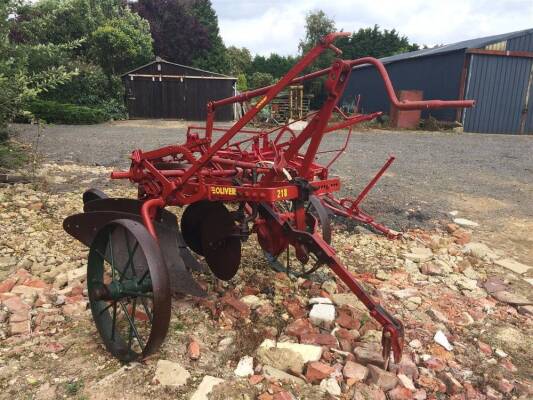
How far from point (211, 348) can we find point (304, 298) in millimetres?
978

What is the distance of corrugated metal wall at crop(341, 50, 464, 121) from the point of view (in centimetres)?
1792

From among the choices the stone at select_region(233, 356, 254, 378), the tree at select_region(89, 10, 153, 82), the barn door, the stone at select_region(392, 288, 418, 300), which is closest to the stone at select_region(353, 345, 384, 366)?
the stone at select_region(233, 356, 254, 378)

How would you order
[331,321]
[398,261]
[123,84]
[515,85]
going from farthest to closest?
[123,84] < [515,85] < [398,261] < [331,321]

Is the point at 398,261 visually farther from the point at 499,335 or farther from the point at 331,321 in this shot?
the point at 331,321

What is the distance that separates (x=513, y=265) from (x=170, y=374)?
3.57 meters

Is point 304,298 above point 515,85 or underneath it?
underneath

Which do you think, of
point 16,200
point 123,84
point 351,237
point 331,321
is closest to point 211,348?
point 331,321

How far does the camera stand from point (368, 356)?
8.50ft

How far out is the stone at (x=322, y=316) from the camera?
2.98m

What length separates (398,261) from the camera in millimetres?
4250

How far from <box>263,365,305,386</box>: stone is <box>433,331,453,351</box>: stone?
1.09 m

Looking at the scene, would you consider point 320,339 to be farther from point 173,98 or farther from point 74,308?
point 173,98

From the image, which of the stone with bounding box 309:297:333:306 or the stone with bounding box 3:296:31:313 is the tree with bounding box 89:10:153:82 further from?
the stone with bounding box 309:297:333:306

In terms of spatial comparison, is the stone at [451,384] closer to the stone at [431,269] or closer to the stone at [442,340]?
the stone at [442,340]
